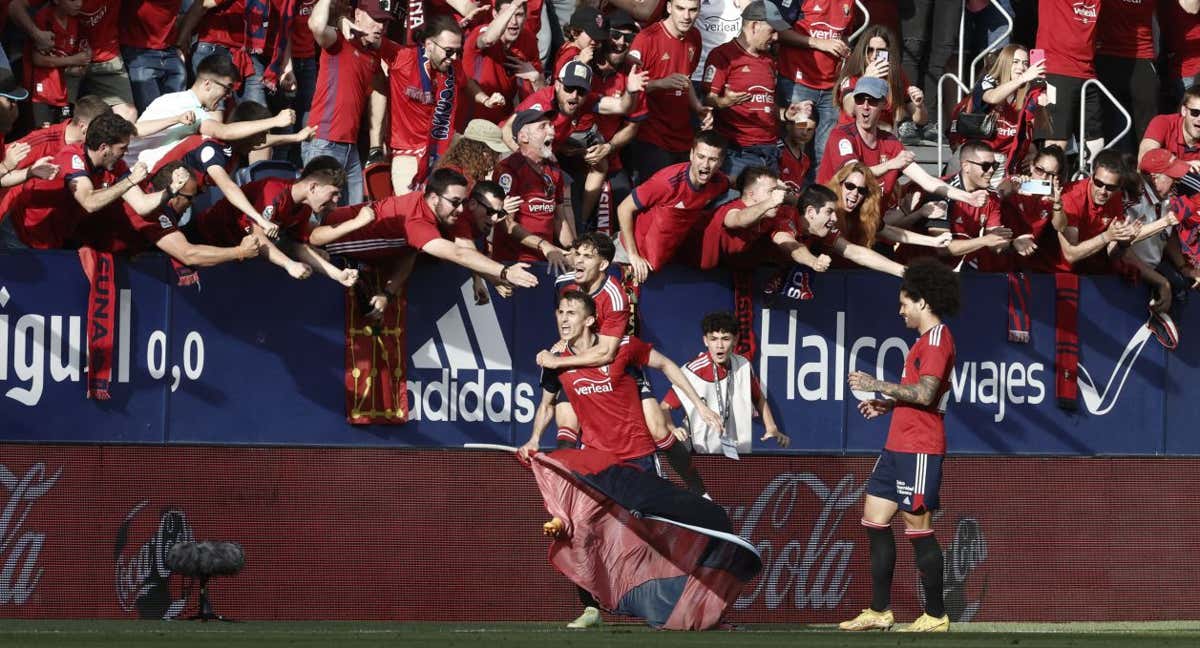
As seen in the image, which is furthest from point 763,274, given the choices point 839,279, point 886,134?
point 886,134

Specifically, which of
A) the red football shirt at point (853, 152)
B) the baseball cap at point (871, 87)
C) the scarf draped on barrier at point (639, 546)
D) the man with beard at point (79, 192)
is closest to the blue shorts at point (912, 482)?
the scarf draped on barrier at point (639, 546)

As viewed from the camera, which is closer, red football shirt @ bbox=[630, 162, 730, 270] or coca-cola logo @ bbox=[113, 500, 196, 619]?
coca-cola logo @ bbox=[113, 500, 196, 619]

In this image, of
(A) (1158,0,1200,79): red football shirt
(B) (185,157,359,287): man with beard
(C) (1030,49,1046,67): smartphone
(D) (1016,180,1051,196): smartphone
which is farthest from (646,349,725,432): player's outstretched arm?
(A) (1158,0,1200,79): red football shirt

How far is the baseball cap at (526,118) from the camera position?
506 inches

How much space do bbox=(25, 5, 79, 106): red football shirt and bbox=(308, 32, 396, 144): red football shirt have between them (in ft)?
5.64

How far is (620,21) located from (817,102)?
6.38 feet

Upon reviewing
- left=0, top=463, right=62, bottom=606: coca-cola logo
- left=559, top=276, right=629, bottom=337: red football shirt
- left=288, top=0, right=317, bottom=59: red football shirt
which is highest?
left=288, top=0, right=317, bottom=59: red football shirt

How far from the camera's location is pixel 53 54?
43.5 feet

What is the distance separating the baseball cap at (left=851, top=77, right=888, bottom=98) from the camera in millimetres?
13430

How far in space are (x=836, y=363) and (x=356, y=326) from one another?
342cm

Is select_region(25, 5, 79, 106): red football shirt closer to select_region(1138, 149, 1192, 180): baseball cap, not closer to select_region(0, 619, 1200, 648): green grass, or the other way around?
select_region(0, 619, 1200, 648): green grass

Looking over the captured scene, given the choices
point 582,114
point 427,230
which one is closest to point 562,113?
point 582,114

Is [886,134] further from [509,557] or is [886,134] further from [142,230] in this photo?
[142,230]

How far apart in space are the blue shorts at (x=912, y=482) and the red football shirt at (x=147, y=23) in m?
6.06
